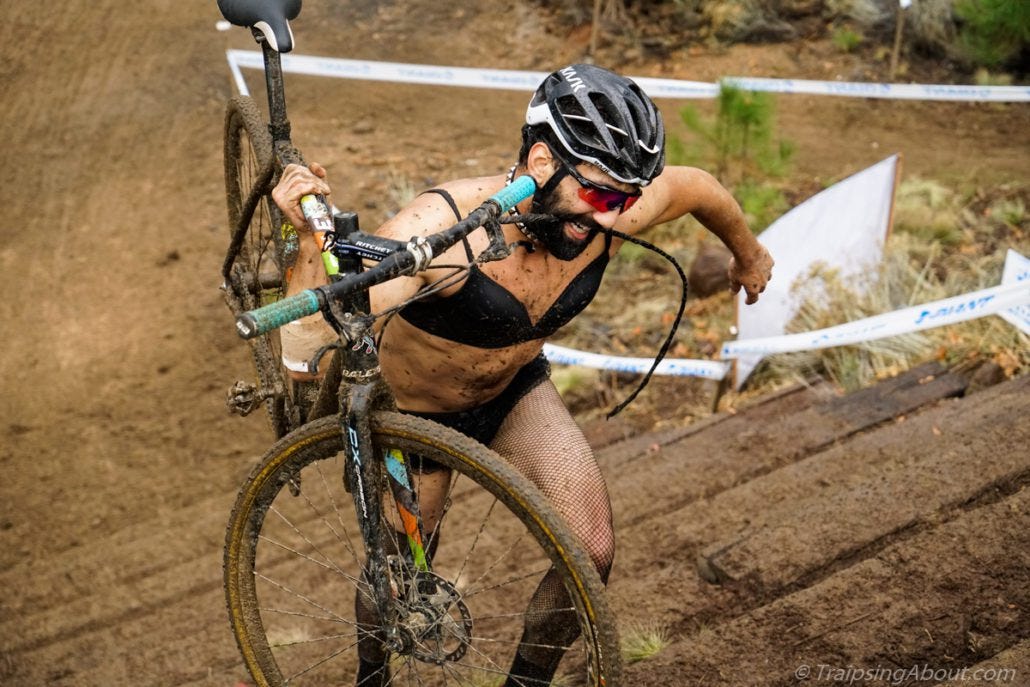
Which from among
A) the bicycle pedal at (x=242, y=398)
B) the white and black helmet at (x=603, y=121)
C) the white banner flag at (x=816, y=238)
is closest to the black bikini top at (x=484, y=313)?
the white and black helmet at (x=603, y=121)

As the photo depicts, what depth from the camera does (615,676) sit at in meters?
2.57

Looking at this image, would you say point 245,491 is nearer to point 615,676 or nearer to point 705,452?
point 615,676

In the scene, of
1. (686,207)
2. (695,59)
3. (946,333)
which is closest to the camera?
(686,207)

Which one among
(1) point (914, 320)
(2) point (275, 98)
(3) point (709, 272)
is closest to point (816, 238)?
(1) point (914, 320)

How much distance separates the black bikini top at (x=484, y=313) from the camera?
303 centimetres

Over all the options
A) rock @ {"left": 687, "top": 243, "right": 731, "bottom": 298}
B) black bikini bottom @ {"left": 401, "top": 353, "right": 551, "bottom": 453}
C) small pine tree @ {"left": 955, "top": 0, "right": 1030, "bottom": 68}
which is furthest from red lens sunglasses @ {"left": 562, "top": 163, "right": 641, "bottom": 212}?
small pine tree @ {"left": 955, "top": 0, "right": 1030, "bottom": 68}

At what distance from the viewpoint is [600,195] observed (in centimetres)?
295

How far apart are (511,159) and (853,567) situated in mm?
8012

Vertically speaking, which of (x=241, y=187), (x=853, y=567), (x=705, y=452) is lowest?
(x=705, y=452)

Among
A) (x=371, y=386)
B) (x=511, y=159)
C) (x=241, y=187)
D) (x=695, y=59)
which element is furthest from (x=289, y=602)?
(x=695, y=59)

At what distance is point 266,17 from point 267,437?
416 centimetres

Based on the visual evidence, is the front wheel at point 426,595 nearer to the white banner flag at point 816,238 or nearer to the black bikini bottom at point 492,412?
the black bikini bottom at point 492,412

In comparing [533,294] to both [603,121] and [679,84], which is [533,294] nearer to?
[603,121]

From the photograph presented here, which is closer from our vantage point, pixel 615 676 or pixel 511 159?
pixel 615 676
